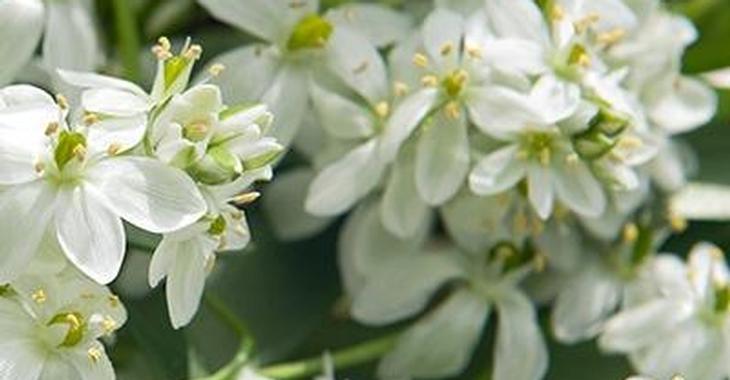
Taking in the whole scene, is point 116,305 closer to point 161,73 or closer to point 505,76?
point 161,73

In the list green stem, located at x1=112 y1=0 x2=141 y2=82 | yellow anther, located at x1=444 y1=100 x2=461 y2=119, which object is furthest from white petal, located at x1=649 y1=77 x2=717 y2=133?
green stem, located at x1=112 y1=0 x2=141 y2=82

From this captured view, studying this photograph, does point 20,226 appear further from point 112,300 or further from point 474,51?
point 474,51

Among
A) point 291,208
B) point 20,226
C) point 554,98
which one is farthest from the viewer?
point 291,208

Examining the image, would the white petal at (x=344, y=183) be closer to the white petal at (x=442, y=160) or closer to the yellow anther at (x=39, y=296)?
the white petal at (x=442, y=160)

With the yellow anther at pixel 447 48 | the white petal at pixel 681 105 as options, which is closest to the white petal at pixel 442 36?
the yellow anther at pixel 447 48

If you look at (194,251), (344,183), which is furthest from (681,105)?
(194,251)

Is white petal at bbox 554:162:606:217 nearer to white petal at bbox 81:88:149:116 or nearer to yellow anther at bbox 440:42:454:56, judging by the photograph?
yellow anther at bbox 440:42:454:56
